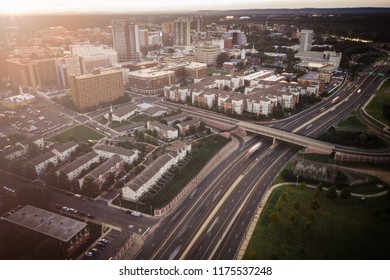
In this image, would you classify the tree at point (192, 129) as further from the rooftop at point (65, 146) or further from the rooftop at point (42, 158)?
the rooftop at point (42, 158)

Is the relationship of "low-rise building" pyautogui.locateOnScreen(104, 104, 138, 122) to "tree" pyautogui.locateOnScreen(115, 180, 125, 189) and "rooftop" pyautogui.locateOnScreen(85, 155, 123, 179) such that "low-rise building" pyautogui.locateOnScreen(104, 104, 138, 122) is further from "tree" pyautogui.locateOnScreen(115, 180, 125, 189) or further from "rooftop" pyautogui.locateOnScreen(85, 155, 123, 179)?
"tree" pyautogui.locateOnScreen(115, 180, 125, 189)

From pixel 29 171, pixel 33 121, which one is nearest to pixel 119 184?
pixel 29 171

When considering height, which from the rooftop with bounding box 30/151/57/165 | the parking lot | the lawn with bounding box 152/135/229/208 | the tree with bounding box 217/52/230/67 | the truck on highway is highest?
the tree with bounding box 217/52/230/67

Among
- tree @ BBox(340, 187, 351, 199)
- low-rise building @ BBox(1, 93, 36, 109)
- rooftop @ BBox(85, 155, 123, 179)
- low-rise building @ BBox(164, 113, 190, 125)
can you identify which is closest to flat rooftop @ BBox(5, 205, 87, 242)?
rooftop @ BBox(85, 155, 123, 179)

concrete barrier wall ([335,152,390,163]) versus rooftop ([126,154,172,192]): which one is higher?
concrete barrier wall ([335,152,390,163])

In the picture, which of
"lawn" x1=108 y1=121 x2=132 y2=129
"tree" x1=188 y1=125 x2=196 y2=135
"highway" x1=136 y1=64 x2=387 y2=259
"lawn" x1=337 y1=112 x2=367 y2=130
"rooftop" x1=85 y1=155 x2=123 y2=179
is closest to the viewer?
"highway" x1=136 y1=64 x2=387 y2=259

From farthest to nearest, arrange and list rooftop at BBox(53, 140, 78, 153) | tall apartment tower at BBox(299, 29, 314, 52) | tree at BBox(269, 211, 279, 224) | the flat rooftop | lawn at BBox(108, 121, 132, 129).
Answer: tall apartment tower at BBox(299, 29, 314, 52), lawn at BBox(108, 121, 132, 129), rooftop at BBox(53, 140, 78, 153), tree at BBox(269, 211, 279, 224), the flat rooftop
